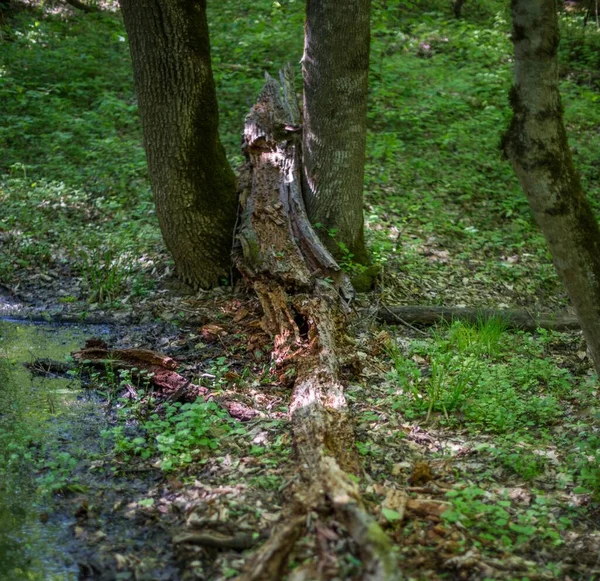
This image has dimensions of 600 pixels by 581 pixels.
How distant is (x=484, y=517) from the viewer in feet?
10.6

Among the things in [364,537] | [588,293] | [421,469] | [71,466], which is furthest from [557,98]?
[71,466]

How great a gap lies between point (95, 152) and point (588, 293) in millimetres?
7258

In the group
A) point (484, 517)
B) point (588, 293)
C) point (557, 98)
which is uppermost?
point (557, 98)

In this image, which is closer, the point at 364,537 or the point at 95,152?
the point at 364,537

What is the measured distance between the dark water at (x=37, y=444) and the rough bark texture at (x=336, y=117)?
8.14 feet

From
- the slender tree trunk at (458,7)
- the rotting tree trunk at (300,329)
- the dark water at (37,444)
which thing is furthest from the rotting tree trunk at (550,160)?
the slender tree trunk at (458,7)

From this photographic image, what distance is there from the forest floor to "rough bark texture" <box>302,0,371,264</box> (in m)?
0.50

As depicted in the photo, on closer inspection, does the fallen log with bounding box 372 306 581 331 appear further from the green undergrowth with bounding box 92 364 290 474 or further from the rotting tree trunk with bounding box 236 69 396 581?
the green undergrowth with bounding box 92 364 290 474

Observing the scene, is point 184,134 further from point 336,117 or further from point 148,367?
point 148,367

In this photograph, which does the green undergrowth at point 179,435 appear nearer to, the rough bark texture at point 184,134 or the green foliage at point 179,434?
the green foliage at point 179,434

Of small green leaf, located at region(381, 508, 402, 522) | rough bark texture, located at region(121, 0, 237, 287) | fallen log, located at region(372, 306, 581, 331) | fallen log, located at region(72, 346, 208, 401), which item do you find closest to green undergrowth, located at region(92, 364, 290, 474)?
fallen log, located at region(72, 346, 208, 401)

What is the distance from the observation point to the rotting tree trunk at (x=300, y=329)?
2.75m

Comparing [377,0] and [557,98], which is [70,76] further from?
[557,98]

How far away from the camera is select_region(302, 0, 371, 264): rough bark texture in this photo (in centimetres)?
579
